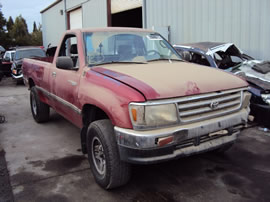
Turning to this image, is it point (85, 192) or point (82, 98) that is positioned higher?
point (82, 98)

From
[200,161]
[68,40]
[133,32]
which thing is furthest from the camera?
[68,40]

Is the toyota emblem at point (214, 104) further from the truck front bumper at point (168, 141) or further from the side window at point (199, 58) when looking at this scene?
the side window at point (199, 58)

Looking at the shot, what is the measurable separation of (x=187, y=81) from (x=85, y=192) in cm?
177

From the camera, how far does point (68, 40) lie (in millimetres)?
5086

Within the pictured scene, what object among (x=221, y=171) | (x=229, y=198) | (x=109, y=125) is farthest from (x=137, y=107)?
(x=221, y=171)

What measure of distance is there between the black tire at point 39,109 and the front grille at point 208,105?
3941 mm

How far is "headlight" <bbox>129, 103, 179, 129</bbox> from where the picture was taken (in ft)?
8.97

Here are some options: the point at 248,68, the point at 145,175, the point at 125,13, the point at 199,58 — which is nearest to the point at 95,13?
the point at 125,13

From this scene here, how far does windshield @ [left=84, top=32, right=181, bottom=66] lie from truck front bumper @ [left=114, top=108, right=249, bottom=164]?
4.61 ft

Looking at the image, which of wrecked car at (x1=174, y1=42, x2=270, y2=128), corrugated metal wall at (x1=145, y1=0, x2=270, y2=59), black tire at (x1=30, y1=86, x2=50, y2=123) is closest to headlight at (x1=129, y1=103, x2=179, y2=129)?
wrecked car at (x1=174, y1=42, x2=270, y2=128)

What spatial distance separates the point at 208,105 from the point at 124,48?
162 cm

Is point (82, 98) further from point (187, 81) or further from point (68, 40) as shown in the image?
point (68, 40)

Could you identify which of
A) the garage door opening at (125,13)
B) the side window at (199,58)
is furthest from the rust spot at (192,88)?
the garage door opening at (125,13)

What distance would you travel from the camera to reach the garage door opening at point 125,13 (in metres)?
14.0
